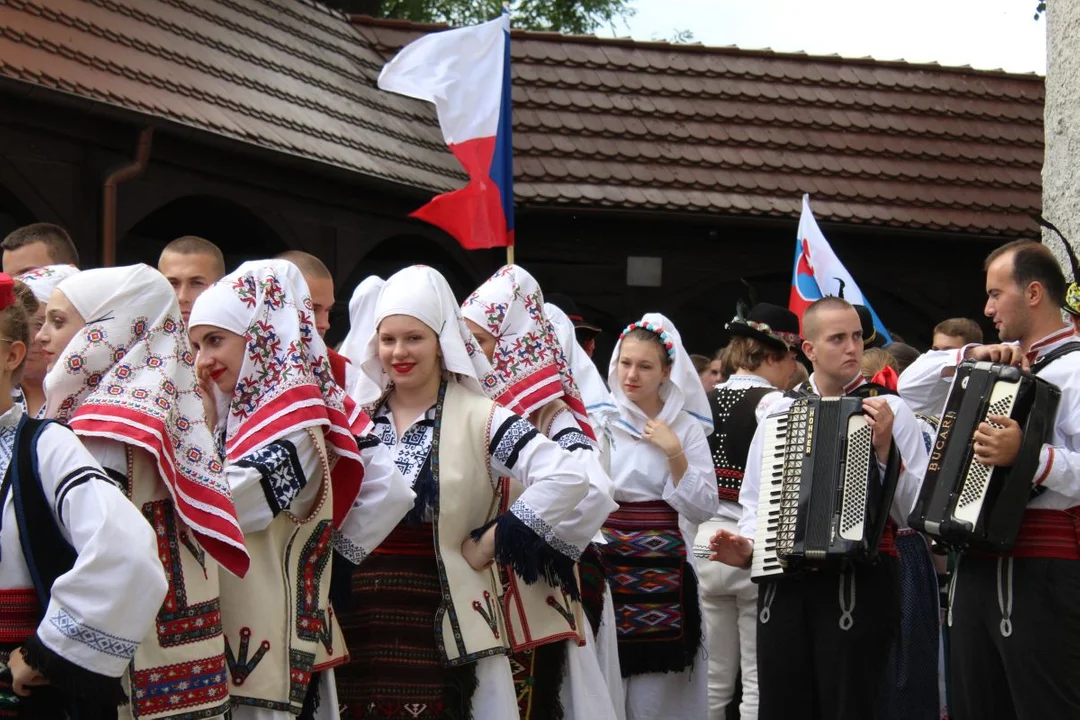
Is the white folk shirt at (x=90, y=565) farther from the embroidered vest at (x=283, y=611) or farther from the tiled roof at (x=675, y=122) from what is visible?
the tiled roof at (x=675, y=122)

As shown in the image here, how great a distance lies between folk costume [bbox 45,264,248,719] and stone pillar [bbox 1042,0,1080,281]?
166 inches

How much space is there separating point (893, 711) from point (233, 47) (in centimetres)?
609

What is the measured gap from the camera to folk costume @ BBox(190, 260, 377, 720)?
371cm

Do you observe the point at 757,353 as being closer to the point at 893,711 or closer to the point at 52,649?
the point at 893,711

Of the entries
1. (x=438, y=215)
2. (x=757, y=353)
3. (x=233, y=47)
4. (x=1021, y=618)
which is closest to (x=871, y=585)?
(x=1021, y=618)

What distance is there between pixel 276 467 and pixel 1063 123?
4.28m

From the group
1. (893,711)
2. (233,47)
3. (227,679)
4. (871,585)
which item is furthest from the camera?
(233,47)

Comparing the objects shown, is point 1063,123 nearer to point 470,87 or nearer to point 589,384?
point 589,384

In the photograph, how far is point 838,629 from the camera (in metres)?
5.01

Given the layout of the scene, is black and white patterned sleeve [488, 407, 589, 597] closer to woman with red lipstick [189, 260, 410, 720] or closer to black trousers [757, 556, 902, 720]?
woman with red lipstick [189, 260, 410, 720]

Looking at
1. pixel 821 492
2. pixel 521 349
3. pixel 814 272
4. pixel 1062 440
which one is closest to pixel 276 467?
pixel 521 349

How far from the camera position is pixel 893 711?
18.2ft

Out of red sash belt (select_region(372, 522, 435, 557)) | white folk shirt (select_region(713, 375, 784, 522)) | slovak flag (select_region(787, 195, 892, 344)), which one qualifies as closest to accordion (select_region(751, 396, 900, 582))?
white folk shirt (select_region(713, 375, 784, 522))

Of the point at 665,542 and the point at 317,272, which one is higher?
the point at 317,272
